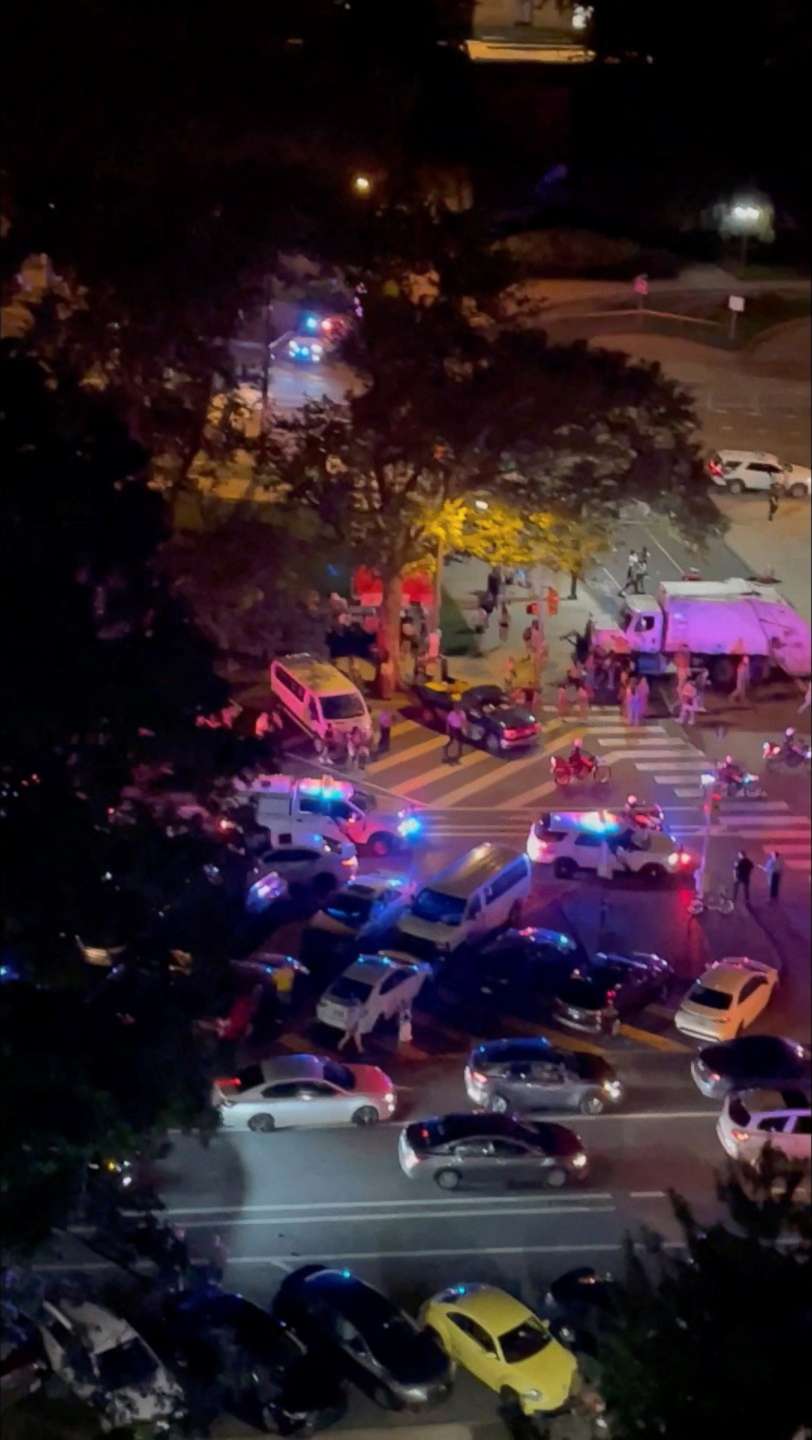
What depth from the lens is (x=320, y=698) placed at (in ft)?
50.2

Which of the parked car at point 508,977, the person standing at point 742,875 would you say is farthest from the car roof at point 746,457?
the parked car at point 508,977

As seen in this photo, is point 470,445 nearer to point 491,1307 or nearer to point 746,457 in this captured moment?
point 746,457

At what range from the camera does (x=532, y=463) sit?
16.0 meters

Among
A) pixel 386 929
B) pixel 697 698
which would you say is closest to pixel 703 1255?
pixel 386 929

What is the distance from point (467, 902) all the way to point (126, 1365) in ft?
18.3

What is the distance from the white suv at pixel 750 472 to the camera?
1859 centimetres

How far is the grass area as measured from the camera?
1738 centimetres

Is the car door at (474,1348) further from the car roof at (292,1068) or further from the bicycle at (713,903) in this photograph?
the bicycle at (713,903)

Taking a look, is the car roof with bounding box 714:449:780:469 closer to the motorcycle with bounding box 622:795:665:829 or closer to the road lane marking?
the motorcycle with bounding box 622:795:665:829

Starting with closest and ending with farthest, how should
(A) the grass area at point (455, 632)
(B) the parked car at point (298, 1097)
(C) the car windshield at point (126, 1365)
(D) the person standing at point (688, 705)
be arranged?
1. (C) the car windshield at point (126, 1365)
2. (B) the parked car at point (298, 1097)
3. (D) the person standing at point (688, 705)
4. (A) the grass area at point (455, 632)

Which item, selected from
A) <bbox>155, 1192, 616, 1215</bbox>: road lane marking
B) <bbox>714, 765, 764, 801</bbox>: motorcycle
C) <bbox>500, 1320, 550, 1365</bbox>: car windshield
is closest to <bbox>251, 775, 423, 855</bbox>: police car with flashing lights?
<bbox>714, 765, 764, 801</bbox>: motorcycle

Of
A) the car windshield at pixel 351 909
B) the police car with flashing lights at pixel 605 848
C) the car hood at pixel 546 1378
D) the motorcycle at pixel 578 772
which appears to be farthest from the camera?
the motorcycle at pixel 578 772

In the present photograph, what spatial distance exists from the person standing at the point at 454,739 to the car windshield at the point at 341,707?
97cm

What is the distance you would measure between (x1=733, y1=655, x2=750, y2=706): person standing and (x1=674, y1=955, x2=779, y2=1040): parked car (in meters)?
5.46
